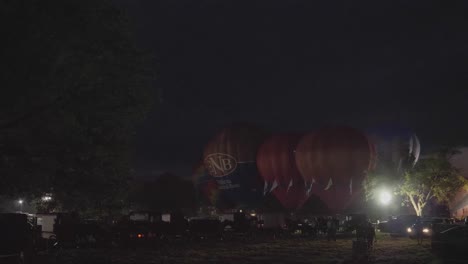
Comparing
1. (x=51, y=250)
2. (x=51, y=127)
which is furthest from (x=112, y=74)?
(x=51, y=250)

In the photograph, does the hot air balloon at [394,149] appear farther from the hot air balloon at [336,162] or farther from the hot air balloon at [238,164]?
the hot air balloon at [238,164]

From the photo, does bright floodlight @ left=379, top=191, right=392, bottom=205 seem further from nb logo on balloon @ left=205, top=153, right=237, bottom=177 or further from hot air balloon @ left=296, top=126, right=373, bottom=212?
nb logo on balloon @ left=205, top=153, right=237, bottom=177

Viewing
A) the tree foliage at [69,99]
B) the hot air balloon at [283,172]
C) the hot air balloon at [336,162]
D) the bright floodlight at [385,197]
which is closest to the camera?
the tree foliage at [69,99]

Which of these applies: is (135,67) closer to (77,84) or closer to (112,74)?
(112,74)

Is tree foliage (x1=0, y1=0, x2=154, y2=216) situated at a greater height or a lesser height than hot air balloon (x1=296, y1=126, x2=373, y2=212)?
lesser

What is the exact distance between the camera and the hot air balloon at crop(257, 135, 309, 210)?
78438mm

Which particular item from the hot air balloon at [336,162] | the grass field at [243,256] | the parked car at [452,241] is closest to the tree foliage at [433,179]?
the hot air balloon at [336,162]

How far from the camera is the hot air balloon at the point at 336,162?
2694 inches

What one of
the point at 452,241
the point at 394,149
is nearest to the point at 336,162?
the point at 394,149

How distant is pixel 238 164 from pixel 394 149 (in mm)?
23429

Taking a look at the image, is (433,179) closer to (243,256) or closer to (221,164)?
(221,164)

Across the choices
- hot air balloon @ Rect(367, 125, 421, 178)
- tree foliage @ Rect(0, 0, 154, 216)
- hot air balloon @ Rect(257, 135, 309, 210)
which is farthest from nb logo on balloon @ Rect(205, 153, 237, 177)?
tree foliage @ Rect(0, 0, 154, 216)

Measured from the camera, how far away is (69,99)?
18.2 m

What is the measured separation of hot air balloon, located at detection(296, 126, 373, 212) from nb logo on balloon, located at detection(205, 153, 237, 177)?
1310 cm
